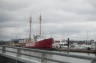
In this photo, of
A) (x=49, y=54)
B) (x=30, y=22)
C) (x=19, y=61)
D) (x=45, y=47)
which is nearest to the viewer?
(x=49, y=54)

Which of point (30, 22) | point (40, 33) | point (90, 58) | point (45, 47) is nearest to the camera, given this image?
point (90, 58)

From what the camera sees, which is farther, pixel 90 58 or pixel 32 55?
pixel 32 55

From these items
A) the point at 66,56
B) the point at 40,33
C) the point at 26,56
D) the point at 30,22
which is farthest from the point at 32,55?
the point at 30,22

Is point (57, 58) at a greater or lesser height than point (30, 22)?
lesser

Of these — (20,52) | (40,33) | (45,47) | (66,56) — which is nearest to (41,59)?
(66,56)

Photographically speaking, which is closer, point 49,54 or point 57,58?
point 57,58

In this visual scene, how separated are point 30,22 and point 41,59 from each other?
2922 inches

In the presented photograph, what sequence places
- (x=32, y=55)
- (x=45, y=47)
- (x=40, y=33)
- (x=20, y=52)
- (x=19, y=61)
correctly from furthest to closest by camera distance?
(x=40, y=33), (x=45, y=47), (x=20, y=52), (x=19, y=61), (x=32, y=55)

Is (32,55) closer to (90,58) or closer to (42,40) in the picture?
(90,58)

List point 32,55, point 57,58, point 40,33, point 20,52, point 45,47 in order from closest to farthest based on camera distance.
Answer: point 57,58 < point 32,55 < point 20,52 < point 45,47 < point 40,33

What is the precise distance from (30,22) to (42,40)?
23643 mm

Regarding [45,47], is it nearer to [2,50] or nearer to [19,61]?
[2,50]

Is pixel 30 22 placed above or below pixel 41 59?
above

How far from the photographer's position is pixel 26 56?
13.7m
